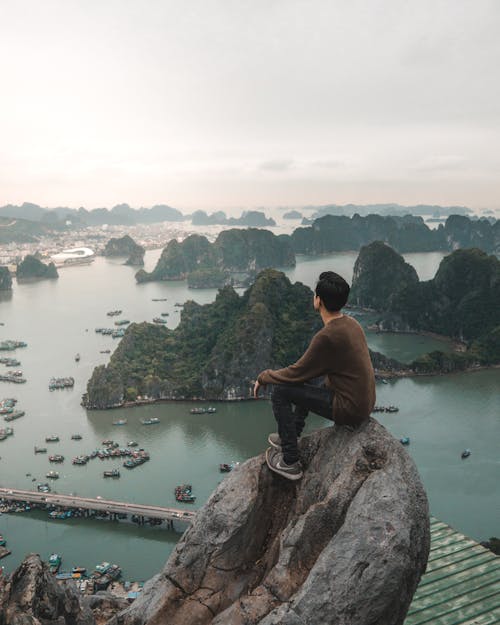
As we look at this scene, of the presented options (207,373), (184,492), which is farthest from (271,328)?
(184,492)

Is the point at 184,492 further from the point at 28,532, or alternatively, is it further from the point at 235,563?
the point at 235,563

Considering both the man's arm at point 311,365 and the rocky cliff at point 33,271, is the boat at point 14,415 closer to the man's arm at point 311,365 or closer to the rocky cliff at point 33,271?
the man's arm at point 311,365

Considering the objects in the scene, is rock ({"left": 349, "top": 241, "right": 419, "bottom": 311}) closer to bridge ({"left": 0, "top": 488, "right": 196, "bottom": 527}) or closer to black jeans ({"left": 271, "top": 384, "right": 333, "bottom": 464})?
bridge ({"left": 0, "top": 488, "right": 196, "bottom": 527})

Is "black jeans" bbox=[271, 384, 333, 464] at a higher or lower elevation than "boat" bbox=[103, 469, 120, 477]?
higher

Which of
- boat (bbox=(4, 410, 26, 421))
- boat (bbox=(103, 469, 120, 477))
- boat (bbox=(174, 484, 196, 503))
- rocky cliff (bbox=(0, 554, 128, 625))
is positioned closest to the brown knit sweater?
rocky cliff (bbox=(0, 554, 128, 625))

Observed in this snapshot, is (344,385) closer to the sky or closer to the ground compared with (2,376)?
closer to the sky

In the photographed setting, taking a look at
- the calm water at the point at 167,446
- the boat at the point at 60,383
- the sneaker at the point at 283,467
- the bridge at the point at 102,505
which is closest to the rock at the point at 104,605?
the sneaker at the point at 283,467
